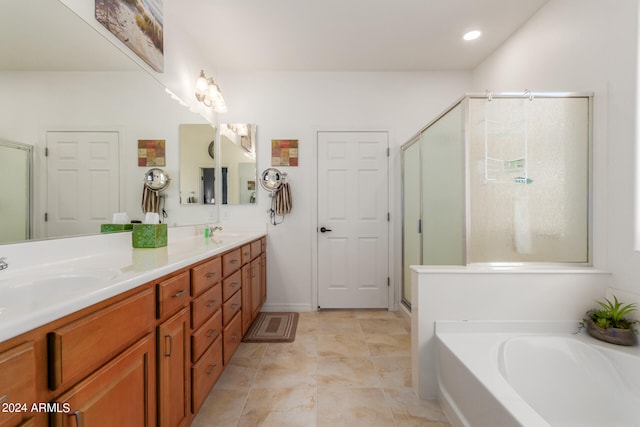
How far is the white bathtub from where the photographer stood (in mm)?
1185

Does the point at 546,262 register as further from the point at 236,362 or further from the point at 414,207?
the point at 236,362

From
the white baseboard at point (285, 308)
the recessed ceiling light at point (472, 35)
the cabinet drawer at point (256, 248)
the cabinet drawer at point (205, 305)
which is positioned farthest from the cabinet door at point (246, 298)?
the recessed ceiling light at point (472, 35)

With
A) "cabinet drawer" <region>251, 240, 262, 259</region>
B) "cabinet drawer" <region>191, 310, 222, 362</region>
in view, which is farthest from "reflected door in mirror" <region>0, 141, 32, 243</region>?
"cabinet drawer" <region>251, 240, 262, 259</region>

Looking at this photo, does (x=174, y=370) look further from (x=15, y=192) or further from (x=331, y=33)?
(x=331, y=33)

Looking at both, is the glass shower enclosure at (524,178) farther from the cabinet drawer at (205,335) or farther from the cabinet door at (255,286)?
the cabinet door at (255,286)

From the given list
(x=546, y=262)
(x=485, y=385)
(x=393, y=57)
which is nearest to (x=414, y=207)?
(x=546, y=262)

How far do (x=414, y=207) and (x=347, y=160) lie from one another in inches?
35.3

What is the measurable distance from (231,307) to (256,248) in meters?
0.79

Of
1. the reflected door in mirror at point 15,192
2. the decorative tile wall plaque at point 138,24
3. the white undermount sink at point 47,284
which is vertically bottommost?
the white undermount sink at point 47,284

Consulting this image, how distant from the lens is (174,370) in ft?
3.67

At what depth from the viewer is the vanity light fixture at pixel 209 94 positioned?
251cm

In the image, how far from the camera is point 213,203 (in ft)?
8.93

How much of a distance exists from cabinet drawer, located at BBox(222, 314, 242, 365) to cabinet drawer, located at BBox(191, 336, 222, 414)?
73mm

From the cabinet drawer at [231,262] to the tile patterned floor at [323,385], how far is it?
2.34 ft
